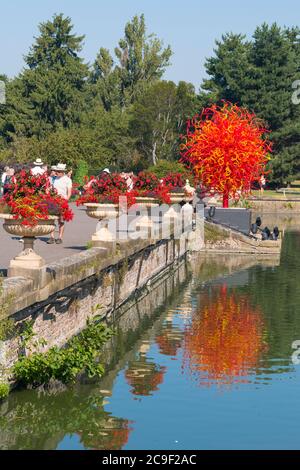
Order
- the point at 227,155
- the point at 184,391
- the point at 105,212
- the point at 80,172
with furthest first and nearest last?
the point at 80,172 < the point at 227,155 < the point at 105,212 < the point at 184,391

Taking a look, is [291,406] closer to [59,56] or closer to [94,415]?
[94,415]

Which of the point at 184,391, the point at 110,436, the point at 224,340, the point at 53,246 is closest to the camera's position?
the point at 110,436

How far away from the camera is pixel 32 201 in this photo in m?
16.8

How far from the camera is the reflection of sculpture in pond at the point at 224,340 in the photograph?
1933 cm

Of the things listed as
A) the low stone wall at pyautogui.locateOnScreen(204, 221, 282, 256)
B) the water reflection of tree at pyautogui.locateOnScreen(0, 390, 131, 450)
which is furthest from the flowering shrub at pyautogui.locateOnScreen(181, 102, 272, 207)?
the water reflection of tree at pyautogui.locateOnScreen(0, 390, 131, 450)

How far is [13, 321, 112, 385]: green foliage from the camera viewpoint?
15.7 metres

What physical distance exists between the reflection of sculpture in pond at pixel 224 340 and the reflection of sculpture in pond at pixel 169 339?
0.69ft

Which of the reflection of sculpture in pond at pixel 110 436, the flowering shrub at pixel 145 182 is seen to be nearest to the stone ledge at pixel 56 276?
the reflection of sculpture in pond at pixel 110 436

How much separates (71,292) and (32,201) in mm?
2377

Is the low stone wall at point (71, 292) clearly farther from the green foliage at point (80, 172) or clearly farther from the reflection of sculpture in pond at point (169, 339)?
the green foliage at point (80, 172)

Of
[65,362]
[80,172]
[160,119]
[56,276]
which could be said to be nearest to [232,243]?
[80,172]

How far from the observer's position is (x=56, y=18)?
94.2 metres

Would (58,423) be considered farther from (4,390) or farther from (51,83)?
(51,83)
